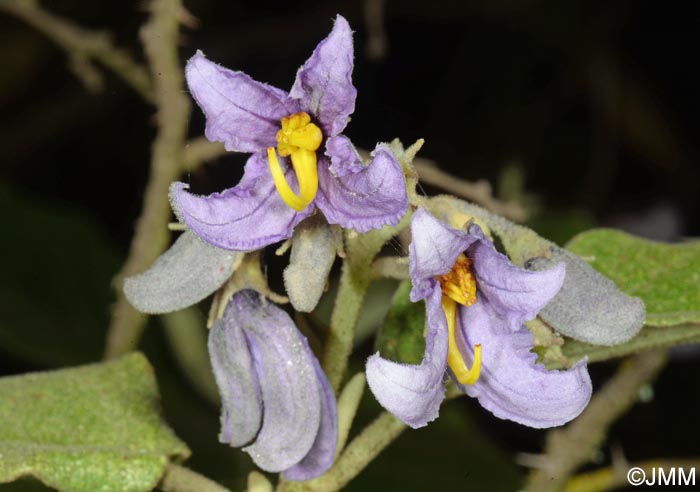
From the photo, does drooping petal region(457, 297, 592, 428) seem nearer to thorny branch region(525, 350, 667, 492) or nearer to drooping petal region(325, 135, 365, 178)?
drooping petal region(325, 135, 365, 178)

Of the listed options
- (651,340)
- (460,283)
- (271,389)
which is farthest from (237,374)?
(651,340)

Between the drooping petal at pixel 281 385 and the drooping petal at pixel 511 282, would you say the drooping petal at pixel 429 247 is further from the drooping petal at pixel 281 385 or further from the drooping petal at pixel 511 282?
the drooping petal at pixel 281 385

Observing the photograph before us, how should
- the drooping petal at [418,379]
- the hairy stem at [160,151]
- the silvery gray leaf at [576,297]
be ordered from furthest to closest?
the hairy stem at [160,151], the silvery gray leaf at [576,297], the drooping petal at [418,379]

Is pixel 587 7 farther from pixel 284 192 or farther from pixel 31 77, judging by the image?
pixel 284 192

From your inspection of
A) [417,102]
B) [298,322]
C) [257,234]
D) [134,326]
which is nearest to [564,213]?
[417,102]

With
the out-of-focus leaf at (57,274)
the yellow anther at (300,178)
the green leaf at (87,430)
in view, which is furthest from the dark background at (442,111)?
the yellow anther at (300,178)

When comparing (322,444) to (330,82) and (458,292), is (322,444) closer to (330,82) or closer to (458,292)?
(458,292)
